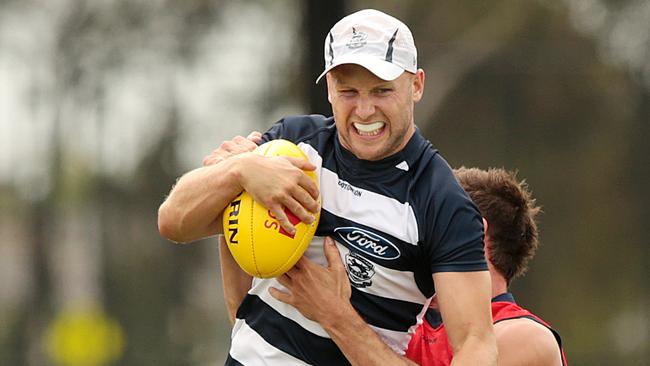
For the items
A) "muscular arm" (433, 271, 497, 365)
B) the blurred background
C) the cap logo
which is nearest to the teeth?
the cap logo

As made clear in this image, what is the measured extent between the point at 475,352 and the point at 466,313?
4.6 inches

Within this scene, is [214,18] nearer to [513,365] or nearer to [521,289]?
[521,289]

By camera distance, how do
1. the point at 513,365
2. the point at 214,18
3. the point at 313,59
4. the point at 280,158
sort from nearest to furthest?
the point at 280,158
the point at 513,365
the point at 313,59
the point at 214,18

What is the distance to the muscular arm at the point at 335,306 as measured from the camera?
3.75 m

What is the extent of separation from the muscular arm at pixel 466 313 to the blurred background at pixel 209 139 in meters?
4.81

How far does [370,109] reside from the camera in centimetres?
366

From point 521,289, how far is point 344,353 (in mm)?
4779

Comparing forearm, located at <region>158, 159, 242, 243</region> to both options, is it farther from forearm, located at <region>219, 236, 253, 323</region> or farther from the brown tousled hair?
the brown tousled hair

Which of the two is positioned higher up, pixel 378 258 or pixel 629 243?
pixel 378 258

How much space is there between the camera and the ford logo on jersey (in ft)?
12.2

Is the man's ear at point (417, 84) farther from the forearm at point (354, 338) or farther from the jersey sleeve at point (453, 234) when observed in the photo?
the forearm at point (354, 338)

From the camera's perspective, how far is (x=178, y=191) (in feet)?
12.2

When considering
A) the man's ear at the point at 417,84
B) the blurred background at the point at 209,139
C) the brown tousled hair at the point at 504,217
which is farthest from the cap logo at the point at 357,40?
the blurred background at the point at 209,139

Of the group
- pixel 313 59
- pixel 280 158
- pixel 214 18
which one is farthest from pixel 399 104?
pixel 214 18
